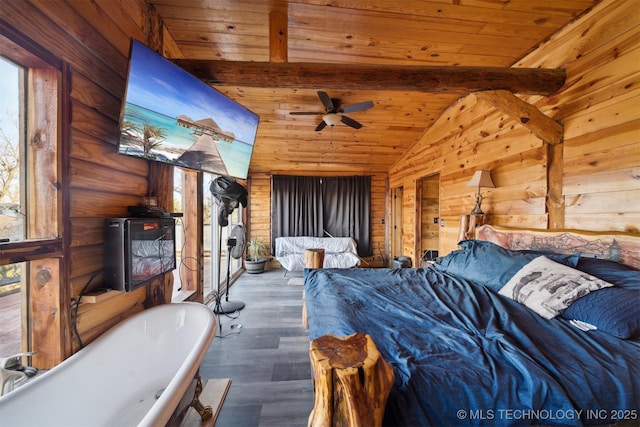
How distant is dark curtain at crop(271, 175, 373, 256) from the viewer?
196 inches

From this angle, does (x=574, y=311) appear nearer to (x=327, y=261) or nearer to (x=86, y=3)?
(x=86, y=3)

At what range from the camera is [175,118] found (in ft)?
4.89

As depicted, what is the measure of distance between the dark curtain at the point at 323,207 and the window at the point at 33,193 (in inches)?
154

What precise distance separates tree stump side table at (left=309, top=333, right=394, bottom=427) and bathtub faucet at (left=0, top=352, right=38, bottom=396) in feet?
3.95

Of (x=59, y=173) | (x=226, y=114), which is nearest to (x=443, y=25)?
(x=226, y=114)

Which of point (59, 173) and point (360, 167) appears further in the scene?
point (360, 167)

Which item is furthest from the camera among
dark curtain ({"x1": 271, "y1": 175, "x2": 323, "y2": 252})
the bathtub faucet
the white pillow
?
dark curtain ({"x1": 271, "y1": 175, "x2": 323, "y2": 252})

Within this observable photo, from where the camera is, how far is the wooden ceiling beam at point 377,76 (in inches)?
68.7

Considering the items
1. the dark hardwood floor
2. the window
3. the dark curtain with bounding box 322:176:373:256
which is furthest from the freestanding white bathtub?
the dark curtain with bounding box 322:176:373:256

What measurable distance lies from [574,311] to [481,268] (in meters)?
0.62

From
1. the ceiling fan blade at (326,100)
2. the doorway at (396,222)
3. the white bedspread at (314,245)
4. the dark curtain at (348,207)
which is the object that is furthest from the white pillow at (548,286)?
the dark curtain at (348,207)

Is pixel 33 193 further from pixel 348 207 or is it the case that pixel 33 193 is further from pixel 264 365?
pixel 348 207

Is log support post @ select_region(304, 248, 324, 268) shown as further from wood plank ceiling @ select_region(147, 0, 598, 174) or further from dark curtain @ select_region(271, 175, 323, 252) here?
dark curtain @ select_region(271, 175, 323, 252)

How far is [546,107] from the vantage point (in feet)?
6.27
